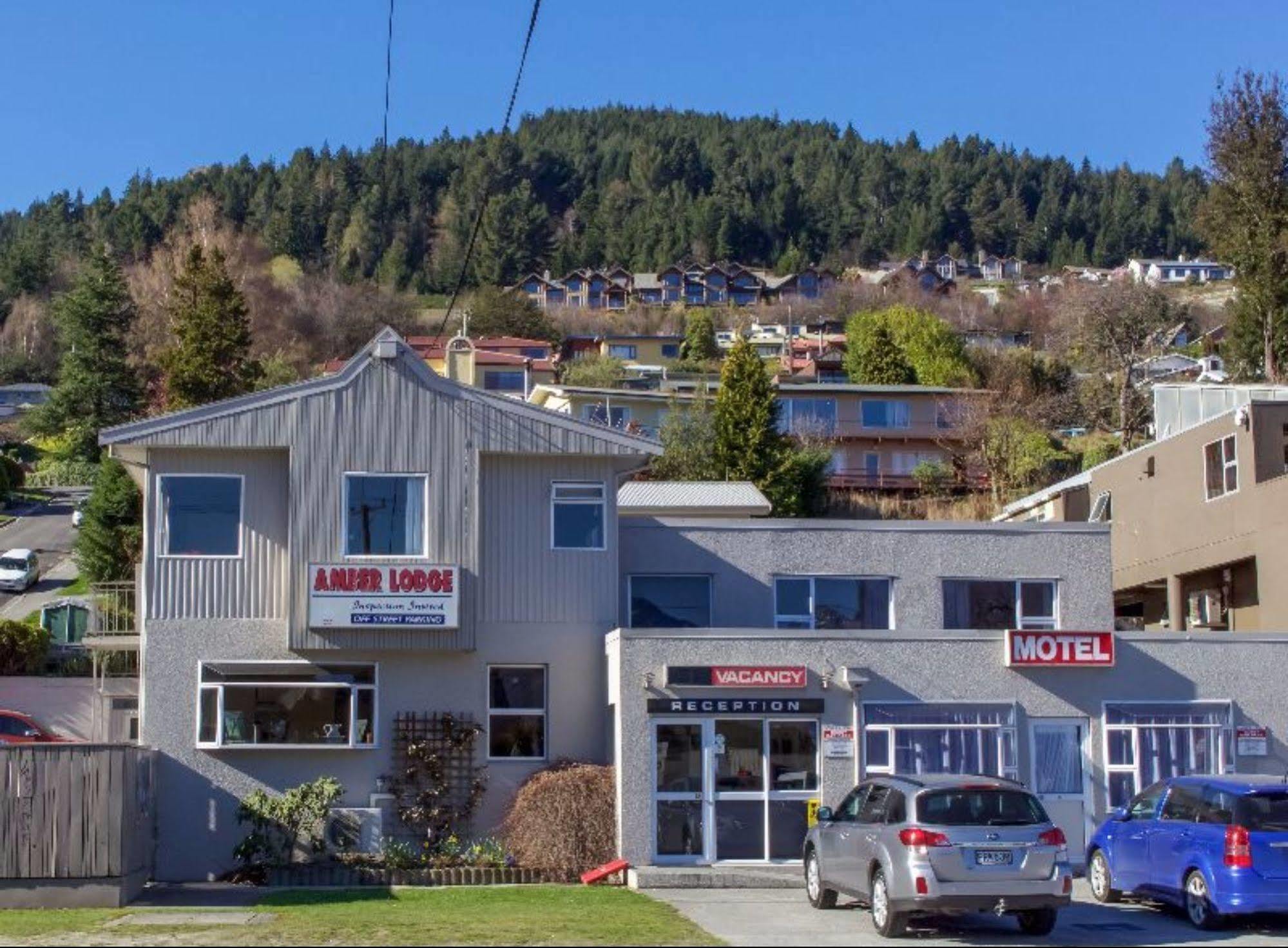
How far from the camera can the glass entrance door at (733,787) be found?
85.1 ft

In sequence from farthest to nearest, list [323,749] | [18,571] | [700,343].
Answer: [700,343] → [18,571] → [323,749]

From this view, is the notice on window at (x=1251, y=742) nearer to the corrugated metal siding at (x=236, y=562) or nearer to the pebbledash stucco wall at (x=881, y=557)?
the pebbledash stucco wall at (x=881, y=557)

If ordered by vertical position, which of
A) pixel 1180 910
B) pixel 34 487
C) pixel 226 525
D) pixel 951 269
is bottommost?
pixel 1180 910

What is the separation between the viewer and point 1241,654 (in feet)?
90.4

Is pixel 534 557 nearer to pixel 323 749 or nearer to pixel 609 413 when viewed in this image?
A: pixel 323 749

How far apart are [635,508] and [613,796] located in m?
8.11

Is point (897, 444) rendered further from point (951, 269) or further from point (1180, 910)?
point (951, 269)

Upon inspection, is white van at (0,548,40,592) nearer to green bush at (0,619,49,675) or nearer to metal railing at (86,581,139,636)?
metal railing at (86,581,139,636)

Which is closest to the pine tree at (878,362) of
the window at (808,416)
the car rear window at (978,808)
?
the window at (808,416)

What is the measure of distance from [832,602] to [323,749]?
29.5 ft

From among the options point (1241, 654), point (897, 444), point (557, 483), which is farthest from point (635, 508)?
point (897, 444)

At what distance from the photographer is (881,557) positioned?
98.9 feet

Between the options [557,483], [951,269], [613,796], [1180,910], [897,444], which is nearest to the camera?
[1180,910]

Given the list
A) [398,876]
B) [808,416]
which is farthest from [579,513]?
[808,416]
